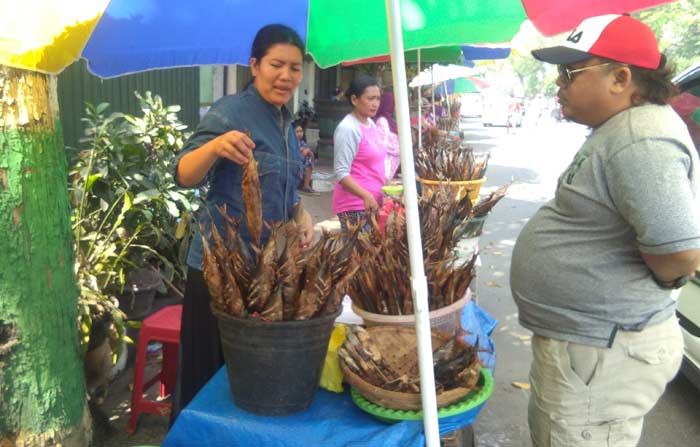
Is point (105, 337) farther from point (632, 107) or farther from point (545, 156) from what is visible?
point (545, 156)

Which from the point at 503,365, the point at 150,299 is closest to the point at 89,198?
the point at 150,299

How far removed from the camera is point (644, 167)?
5.88 feet

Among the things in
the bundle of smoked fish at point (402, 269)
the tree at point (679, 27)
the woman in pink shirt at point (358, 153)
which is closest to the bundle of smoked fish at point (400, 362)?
the bundle of smoked fish at point (402, 269)

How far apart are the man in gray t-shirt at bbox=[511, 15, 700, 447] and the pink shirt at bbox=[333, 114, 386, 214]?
7.61 ft

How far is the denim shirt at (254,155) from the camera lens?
2299 mm

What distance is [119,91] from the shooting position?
6.12 meters

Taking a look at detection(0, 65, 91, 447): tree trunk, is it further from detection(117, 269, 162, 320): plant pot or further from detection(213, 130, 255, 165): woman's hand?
detection(117, 269, 162, 320): plant pot

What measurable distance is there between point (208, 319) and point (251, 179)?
101 centimetres

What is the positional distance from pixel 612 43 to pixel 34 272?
83.0 inches

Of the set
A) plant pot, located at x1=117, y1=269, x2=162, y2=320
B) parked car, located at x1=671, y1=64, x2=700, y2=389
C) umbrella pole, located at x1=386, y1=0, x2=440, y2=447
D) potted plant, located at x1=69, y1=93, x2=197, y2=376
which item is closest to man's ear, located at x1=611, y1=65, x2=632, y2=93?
umbrella pole, located at x1=386, y1=0, x2=440, y2=447

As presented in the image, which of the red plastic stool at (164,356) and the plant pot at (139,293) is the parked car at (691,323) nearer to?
the red plastic stool at (164,356)

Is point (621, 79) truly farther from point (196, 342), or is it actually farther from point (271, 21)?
point (196, 342)

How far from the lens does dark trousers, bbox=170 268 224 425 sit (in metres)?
2.55

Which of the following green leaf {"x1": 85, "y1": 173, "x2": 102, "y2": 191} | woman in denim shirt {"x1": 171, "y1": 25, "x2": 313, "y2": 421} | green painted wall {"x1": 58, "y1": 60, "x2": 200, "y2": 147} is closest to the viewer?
woman in denim shirt {"x1": 171, "y1": 25, "x2": 313, "y2": 421}
